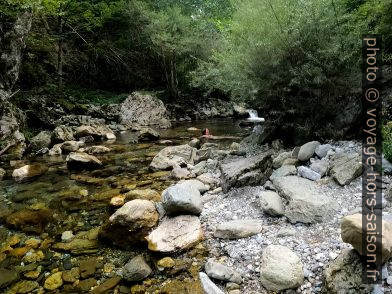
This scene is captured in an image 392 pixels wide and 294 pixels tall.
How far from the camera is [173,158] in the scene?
719cm

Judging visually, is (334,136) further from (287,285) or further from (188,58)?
(188,58)

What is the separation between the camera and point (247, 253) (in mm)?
3076

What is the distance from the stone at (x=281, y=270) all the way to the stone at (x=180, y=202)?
1331 mm

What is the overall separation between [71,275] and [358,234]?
2918mm

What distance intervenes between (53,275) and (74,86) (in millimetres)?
16966

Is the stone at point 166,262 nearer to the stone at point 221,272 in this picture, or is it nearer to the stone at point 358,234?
the stone at point 221,272

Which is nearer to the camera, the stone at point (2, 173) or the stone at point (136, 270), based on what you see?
the stone at point (136, 270)

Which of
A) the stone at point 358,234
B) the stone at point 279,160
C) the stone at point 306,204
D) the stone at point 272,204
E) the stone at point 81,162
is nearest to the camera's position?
the stone at point 358,234

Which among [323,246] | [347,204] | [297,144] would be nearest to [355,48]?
[297,144]

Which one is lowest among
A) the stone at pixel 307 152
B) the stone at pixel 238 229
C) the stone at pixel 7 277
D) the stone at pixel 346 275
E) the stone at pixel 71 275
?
the stone at pixel 71 275

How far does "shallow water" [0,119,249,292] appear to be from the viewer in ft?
14.9

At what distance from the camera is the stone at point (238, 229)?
3.38 meters

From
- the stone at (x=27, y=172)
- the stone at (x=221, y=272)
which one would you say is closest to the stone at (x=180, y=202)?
the stone at (x=221, y=272)

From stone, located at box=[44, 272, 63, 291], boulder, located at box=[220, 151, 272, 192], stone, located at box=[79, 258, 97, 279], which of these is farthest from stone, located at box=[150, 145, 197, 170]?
stone, located at box=[44, 272, 63, 291]
